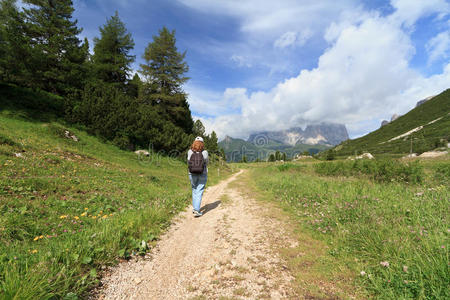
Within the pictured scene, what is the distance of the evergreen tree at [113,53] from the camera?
28.2 m

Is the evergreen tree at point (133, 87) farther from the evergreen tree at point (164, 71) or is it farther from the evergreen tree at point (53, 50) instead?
the evergreen tree at point (53, 50)

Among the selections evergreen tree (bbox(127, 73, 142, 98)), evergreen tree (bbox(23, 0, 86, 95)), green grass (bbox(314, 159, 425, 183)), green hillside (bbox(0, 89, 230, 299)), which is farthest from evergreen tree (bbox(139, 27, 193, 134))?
green grass (bbox(314, 159, 425, 183))

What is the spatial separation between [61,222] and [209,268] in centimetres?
420

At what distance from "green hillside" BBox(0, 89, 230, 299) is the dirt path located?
0.40m

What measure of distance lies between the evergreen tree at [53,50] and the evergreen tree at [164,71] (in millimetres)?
10140

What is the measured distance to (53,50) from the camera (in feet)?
64.1

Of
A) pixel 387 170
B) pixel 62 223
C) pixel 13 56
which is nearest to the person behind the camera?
pixel 62 223

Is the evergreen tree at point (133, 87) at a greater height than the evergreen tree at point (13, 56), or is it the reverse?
the evergreen tree at point (133, 87)

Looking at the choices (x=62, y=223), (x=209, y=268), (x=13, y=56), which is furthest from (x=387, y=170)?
(x=13, y=56)

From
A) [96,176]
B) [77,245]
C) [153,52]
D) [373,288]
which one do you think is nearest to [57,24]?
[153,52]

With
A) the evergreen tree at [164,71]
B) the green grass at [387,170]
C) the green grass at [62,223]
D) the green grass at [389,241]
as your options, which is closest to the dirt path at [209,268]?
the green grass at [62,223]

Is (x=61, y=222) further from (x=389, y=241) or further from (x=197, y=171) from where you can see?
(x=389, y=241)

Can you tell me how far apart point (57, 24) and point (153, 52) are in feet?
40.6

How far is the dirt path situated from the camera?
2.69m
